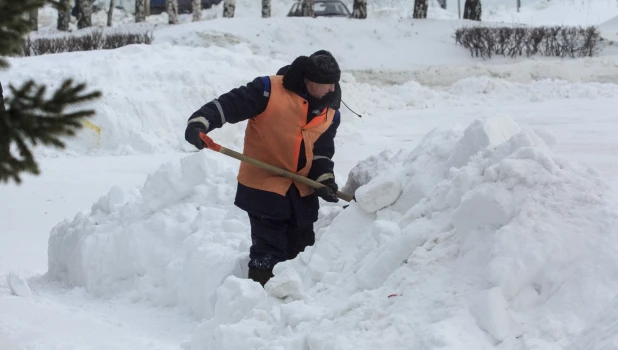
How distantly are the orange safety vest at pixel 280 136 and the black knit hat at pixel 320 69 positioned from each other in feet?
0.52

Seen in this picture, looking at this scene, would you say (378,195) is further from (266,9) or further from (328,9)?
(328,9)

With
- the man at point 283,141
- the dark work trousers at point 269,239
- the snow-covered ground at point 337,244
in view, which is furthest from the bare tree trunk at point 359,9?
the dark work trousers at point 269,239

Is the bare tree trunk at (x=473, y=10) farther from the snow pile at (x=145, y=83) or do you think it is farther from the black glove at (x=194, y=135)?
the black glove at (x=194, y=135)

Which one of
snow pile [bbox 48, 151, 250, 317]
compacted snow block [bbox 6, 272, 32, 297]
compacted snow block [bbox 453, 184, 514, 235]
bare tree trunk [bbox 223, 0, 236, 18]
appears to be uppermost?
bare tree trunk [bbox 223, 0, 236, 18]

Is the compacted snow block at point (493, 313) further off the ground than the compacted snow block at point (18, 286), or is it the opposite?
the compacted snow block at point (493, 313)

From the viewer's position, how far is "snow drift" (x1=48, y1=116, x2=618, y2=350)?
3.02m

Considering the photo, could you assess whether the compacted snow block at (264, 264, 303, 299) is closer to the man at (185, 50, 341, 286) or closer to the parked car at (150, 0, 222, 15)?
the man at (185, 50, 341, 286)

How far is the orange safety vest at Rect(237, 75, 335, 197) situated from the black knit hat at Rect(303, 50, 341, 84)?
16cm

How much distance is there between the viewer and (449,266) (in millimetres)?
3408

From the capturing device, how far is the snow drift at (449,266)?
9.90ft

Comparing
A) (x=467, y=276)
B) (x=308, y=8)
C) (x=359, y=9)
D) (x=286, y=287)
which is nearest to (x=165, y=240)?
(x=286, y=287)

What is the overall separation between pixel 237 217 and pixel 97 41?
1427 cm

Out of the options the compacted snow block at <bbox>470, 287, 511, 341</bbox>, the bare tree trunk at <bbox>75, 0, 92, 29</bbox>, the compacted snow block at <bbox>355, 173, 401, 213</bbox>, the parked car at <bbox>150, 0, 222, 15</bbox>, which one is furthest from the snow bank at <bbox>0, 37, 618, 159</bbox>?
the parked car at <bbox>150, 0, 222, 15</bbox>

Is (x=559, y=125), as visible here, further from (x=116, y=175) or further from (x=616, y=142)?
(x=116, y=175)
